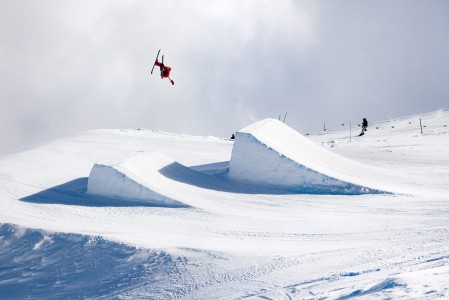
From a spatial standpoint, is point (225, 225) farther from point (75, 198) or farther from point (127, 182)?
point (75, 198)

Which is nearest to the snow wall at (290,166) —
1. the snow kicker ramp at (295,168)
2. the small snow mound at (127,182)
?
the snow kicker ramp at (295,168)

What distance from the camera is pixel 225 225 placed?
48.3 feet

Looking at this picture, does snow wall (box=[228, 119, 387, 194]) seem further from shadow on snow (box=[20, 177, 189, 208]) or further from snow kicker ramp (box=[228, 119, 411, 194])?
shadow on snow (box=[20, 177, 189, 208])

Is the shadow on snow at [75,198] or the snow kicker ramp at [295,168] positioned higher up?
the snow kicker ramp at [295,168]

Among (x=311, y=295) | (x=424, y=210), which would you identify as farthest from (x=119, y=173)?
(x=311, y=295)

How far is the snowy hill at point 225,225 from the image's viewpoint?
412 inches

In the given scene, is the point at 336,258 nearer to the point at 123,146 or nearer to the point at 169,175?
the point at 169,175

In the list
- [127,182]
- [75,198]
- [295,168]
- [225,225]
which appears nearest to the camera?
[225,225]

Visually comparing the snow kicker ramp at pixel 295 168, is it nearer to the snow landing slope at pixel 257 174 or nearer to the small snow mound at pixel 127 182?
the snow landing slope at pixel 257 174

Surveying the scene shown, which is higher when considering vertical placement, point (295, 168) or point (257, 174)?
point (295, 168)

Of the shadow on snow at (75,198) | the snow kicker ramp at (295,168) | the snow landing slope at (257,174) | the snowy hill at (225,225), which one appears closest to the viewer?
the snowy hill at (225,225)

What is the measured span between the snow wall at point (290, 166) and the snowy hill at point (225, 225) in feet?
0.17

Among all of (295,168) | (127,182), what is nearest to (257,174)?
(295,168)

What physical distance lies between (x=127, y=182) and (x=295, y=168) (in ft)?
16.6
